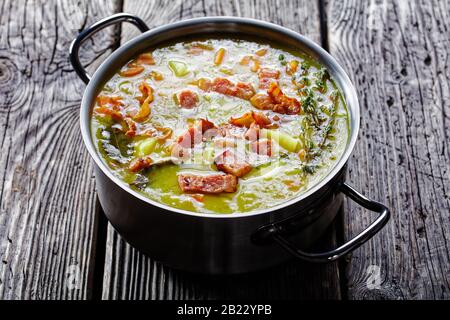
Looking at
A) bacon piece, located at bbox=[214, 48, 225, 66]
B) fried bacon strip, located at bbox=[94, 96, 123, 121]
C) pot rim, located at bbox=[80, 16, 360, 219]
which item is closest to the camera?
pot rim, located at bbox=[80, 16, 360, 219]

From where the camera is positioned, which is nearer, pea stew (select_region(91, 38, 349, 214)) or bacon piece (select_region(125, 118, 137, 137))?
pea stew (select_region(91, 38, 349, 214))

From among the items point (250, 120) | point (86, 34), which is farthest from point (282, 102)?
point (86, 34)

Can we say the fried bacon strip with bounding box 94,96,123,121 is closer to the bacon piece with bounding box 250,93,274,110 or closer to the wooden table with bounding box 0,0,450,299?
the wooden table with bounding box 0,0,450,299

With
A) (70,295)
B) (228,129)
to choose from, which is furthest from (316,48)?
(70,295)

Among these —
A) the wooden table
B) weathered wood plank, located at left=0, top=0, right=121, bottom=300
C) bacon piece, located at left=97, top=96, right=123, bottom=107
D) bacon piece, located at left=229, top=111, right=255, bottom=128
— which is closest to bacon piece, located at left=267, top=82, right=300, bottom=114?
bacon piece, located at left=229, top=111, right=255, bottom=128

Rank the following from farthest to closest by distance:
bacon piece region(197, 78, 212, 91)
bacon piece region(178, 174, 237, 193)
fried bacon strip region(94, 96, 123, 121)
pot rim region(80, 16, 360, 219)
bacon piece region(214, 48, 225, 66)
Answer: bacon piece region(214, 48, 225, 66), bacon piece region(197, 78, 212, 91), fried bacon strip region(94, 96, 123, 121), bacon piece region(178, 174, 237, 193), pot rim region(80, 16, 360, 219)

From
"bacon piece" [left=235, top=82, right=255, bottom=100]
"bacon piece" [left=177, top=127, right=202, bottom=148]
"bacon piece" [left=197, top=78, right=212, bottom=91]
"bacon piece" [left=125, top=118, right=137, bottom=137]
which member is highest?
"bacon piece" [left=197, top=78, right=212, bottom=91]
